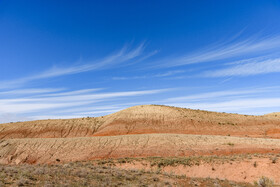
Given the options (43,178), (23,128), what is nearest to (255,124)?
(43,178)

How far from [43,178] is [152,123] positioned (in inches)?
1841

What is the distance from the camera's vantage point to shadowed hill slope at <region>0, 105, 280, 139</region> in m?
55.1

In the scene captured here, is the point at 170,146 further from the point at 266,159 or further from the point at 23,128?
the point at 23,128

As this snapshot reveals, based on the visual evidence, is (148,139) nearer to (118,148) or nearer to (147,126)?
(118,148)

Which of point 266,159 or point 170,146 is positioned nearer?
point 266,159

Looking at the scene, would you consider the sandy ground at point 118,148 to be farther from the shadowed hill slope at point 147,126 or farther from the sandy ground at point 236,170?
the shadowed hill slope at point 147,126

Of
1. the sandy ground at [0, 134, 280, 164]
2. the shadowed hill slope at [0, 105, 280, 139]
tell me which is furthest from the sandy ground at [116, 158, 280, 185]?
the shadowed hill slope at [0, 105, 280, 139]

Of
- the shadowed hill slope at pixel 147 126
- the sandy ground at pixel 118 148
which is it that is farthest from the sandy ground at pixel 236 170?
the shadowed hill slope at pixel 147 126

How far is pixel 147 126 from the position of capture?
57.5m

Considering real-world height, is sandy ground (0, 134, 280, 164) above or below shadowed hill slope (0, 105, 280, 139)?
below

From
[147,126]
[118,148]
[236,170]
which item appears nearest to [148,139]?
[118,148]

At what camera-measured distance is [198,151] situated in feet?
108

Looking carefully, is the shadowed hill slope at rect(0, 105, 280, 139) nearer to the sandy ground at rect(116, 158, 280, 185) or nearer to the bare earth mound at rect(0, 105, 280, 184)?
the bare earth mound at rect(0, 105, 280, 184)

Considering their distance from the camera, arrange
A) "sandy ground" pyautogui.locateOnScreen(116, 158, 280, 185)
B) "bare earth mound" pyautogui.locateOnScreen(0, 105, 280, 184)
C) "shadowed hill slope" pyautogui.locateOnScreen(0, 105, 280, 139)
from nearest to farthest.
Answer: "sandy ground" pyautogui.locateOnScreen(116, 158, 280, 185) → "bare earth mound" pyautogui.locateOnScreen(0, 105, 280, 184) → "shadowed hill slope" pyautogui.locateOnScreen(0, 105, 280, 139)
